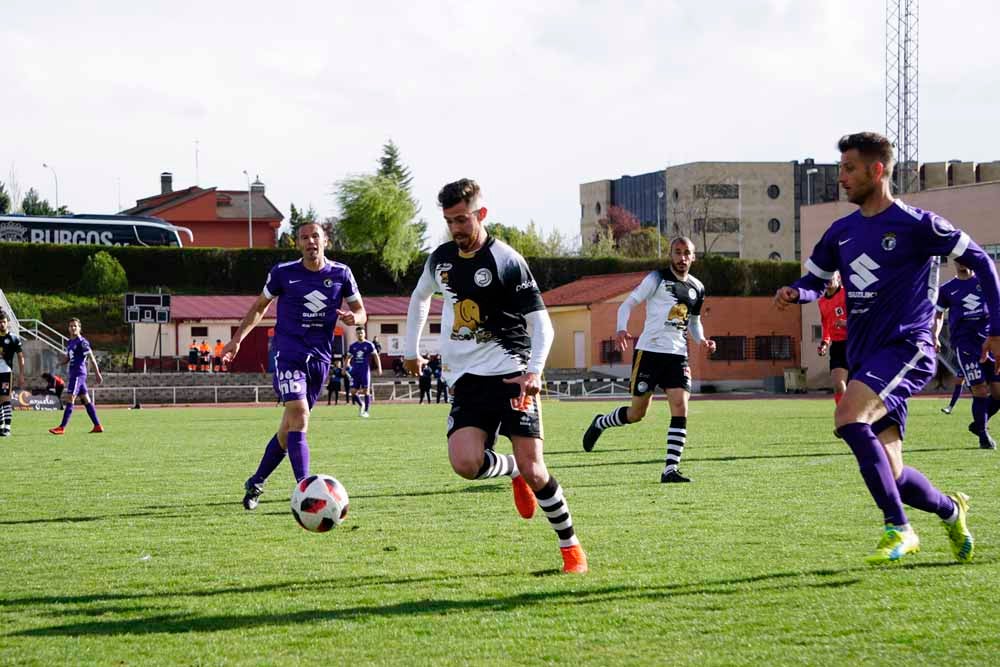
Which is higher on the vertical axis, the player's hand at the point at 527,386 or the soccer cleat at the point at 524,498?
the player's hand at the point at 527,386

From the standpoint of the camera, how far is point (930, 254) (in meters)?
6.87

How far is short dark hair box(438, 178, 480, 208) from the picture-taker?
6.91 metres

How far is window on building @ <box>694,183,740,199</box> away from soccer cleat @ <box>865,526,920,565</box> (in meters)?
101

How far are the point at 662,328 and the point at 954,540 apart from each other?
6.07 metres

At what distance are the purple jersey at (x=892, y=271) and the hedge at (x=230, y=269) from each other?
6571 cm

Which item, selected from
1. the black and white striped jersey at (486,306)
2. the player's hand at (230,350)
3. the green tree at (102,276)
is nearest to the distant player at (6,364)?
the player's hand at (230,350)

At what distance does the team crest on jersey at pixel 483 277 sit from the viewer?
710 cm

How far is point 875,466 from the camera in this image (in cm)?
666

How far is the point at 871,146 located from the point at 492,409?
2465 mm

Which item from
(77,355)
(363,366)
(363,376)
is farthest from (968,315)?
(363,376)

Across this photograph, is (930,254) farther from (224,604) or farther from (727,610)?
(224,604)

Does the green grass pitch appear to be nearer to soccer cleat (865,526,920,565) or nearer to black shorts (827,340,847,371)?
soccer cleat (865,526,920,565)

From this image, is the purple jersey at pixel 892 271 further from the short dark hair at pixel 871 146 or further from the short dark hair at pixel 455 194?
the short dark hair at pixel 455 194

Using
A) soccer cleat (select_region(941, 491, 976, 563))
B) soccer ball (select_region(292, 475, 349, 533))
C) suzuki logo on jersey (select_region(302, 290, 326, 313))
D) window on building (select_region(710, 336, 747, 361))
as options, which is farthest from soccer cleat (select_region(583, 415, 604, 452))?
window on building (select_region(710, 336, 747, 361))
